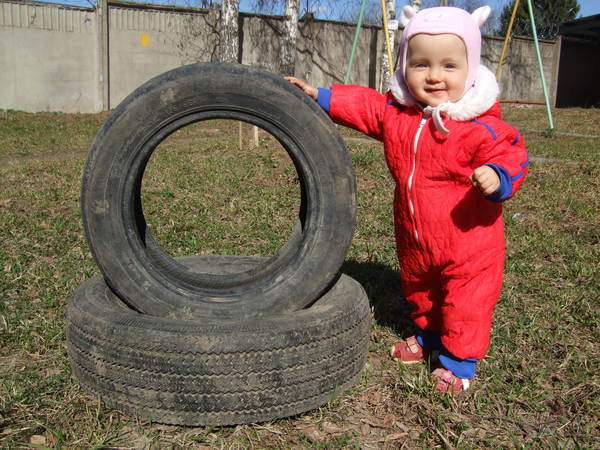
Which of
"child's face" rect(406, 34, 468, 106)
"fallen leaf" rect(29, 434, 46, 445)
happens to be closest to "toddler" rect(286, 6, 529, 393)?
"child's face" rect(406, 34, 468, 106)

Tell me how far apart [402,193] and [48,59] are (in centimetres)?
1361

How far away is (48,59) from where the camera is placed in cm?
1403

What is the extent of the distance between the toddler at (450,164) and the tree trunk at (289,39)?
12436 millimetres

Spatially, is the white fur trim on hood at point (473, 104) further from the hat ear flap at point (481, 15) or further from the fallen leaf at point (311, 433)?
the fallen leaf at point (311, 433)

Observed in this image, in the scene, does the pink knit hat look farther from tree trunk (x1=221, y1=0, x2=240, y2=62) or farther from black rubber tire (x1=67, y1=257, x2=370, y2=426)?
tree trunk (x1=221, y1=0, x2=240, y2=62)

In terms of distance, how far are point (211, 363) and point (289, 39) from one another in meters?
13.8

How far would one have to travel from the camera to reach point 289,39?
1496 centimetres

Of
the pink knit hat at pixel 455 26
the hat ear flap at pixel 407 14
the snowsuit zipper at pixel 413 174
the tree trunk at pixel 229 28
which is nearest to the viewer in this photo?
the pink knit hat at pixel 455 26

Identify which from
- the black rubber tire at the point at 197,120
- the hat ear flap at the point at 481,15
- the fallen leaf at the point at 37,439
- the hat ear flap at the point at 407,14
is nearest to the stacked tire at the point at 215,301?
the black rubber tire at the point at 197,120

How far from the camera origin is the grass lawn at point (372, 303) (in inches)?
90.7

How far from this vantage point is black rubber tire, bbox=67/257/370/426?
2.19 m

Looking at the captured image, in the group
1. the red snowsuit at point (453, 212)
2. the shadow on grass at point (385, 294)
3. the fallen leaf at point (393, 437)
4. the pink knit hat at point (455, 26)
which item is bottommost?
the shadow on grass at point (385, 294)

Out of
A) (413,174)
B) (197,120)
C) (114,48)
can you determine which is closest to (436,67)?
(413,174)

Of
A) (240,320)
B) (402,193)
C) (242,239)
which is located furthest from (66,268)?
(402,193)
